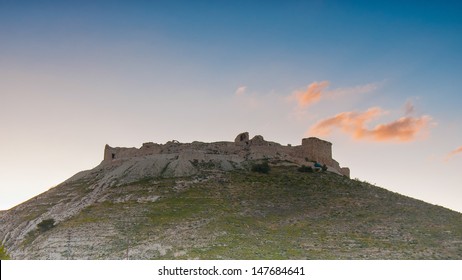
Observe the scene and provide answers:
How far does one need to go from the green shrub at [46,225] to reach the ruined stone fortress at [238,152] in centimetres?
1853

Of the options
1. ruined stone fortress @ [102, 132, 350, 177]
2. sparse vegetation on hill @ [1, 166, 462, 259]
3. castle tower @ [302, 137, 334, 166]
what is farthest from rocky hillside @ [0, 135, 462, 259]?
castle tower @ [302, 137, 334, 166]

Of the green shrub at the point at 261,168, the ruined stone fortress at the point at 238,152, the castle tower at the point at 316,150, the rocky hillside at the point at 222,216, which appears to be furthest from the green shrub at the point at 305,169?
the castle tower at the point at 316,150

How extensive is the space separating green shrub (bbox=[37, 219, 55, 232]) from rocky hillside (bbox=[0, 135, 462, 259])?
0.46ft

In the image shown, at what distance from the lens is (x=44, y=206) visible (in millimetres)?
62844

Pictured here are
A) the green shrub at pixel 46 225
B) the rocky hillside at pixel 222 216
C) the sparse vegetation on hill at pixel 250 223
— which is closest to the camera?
the sparse vegetation on hill at pixel 250 223

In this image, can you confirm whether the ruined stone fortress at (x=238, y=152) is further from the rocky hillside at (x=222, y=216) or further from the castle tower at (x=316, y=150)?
the rocky hillside at (x=222, y=216)

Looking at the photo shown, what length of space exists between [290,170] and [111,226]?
1078 inches

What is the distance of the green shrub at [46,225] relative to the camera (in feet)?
172

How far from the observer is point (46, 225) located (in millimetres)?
52969

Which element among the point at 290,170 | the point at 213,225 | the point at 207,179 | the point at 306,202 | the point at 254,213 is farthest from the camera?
the point at 290,170

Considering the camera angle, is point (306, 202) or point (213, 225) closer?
point (213, 225)

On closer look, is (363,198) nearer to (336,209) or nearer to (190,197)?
(336,209)

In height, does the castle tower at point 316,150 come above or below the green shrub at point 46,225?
above

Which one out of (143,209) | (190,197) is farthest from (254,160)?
(143,209)
